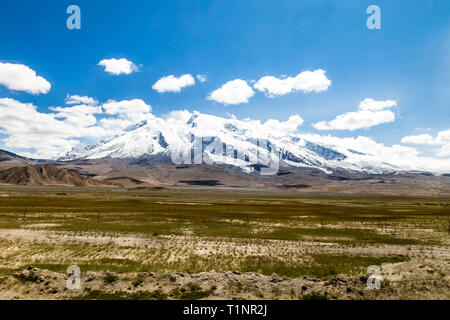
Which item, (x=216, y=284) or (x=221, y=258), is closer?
(x=216, y=284)

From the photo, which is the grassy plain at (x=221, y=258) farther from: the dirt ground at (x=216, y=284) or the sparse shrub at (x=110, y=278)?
the sparse shrub at (x=110, y=278)

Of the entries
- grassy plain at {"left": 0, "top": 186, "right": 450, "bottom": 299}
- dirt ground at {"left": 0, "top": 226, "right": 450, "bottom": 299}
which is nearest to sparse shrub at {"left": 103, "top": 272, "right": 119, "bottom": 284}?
dirt ground at {"left": 0, "top": 226, "right": 450, "bottom": 299}

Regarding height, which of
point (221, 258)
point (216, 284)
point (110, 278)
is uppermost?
point (110, 278)

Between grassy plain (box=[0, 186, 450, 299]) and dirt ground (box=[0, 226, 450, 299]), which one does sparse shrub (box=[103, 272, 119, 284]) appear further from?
grassy plain (box=[0, 186, 450, 299])

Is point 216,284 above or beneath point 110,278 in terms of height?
beneath

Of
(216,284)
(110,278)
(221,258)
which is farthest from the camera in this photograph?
(221,258)

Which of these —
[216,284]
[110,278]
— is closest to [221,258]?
[216,284]

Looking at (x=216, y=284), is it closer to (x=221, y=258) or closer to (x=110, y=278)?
(x=110, y=278)

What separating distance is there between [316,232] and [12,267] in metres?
38.4

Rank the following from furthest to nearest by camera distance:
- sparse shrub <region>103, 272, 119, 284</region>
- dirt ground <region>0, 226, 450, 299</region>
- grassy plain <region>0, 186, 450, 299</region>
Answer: sparse shrub <region>103, 272, 119, 284</region>
grassy plain <region>0, 186, 450, 299</region>
dirt ground <region>0, 226, 450, 299</region>

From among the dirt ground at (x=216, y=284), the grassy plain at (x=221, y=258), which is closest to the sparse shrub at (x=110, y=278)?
the dirt ground at (x=216, y=284)

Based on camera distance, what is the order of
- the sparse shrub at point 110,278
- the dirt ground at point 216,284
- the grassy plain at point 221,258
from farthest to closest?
1. the sparse shrub at point 110,278
2. the grassy plain at point 221,258
3. the dirt ground at point 216,284
